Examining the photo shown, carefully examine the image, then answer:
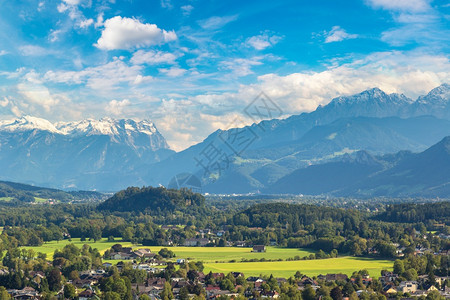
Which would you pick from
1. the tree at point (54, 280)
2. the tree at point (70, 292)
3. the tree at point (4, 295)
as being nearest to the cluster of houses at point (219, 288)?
the tree at point (70, 292)

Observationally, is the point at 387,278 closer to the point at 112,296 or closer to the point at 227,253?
the point at 112,296

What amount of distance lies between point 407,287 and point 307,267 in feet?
72.4

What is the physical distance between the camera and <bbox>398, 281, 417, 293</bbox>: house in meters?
75.8

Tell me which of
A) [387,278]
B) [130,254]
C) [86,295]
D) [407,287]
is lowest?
[86,295]

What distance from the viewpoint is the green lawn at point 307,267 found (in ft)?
298

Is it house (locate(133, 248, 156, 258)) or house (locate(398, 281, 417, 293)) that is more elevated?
house (locate(133, 248, 156, 258))

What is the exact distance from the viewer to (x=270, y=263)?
103m

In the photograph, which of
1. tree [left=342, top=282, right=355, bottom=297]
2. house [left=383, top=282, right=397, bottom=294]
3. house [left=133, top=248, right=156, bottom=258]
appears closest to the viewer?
tree [left=342, top=282, right=355, bottom=297]

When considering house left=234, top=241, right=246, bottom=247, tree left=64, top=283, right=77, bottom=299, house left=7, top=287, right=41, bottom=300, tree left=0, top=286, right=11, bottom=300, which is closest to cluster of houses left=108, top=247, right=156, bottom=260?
house left=234, top=241, right=246, bottom=247

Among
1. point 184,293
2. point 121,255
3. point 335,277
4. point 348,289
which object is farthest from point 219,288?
point 121,255

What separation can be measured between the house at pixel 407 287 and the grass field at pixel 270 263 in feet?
31.8

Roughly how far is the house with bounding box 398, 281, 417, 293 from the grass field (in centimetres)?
968

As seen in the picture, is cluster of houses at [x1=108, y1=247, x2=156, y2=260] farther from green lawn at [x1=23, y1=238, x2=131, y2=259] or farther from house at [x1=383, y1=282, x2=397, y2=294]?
house at [x1=383, y1=282, x2=397, y2=294]

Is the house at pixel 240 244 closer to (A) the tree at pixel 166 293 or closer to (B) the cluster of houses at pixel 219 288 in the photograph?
(B) the cluster of houses at pixel 219 288
